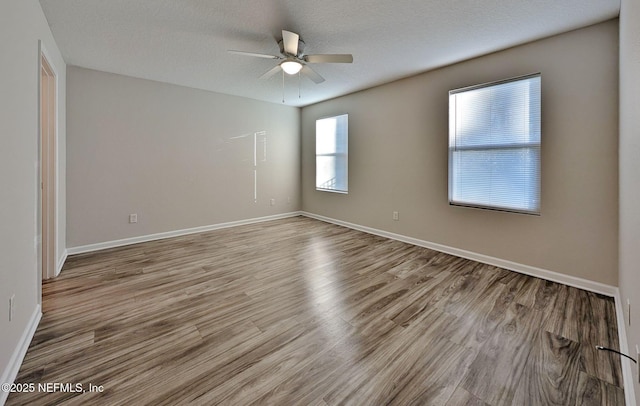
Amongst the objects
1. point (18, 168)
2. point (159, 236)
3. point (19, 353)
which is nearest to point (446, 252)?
point (19, 353)

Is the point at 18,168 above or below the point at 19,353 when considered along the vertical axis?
above

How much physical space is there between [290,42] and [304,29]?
24cm

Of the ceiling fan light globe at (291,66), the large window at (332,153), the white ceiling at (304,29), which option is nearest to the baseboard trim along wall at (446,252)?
the large window at (332,153)

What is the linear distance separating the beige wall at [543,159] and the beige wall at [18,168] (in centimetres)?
389

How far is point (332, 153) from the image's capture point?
5320 mm

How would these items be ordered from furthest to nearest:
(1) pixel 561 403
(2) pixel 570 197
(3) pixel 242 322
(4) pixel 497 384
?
1. (2) pixel 570 197
2. (3) pixel 242 322
3. (4) pixel 497 384
4. (1) pixel 561 403

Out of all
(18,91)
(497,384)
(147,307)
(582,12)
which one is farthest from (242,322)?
(582,12)

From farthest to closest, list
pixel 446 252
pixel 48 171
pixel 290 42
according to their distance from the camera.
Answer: pixel 446 252 < pixel 48 171 < pixel 290 42

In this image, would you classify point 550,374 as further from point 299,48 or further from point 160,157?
point 160,157

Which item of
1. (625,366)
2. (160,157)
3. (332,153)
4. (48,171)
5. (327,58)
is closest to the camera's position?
(625,366)

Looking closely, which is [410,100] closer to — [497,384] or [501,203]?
[501,203]

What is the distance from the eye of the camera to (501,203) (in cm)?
306

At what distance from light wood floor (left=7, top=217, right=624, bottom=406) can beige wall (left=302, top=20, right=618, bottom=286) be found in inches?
16.7

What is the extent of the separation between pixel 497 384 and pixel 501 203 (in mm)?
2180
